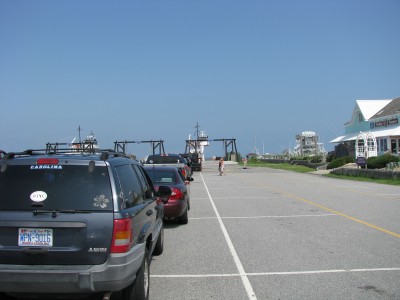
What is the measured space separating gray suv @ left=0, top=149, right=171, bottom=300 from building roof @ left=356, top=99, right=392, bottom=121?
4884 centimetres

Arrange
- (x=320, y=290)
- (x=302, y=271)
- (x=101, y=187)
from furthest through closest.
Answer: (x=302, y=271) → (x=320, y=290) → (x=101, y=187)

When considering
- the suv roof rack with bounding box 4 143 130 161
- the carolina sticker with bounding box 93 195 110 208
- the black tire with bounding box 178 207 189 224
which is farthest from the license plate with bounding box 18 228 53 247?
the black tire with bounding box 178 207 189 224

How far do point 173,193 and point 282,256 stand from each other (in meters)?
4.13

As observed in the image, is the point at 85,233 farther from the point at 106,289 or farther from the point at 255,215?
the point at 255,215

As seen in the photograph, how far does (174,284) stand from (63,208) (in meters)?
2.43

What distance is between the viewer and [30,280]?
447 centimetres

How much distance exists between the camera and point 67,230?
15.1ft

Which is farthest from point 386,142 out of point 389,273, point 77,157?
point 77,157

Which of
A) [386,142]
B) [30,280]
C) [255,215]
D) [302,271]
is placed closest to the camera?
[30,280]

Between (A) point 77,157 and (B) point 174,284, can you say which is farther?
(B) point 174,284

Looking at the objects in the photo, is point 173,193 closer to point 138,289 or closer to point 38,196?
point 138,289

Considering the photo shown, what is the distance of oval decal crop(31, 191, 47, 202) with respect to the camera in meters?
4.75

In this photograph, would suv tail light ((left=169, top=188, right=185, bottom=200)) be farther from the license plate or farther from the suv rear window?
the license plate

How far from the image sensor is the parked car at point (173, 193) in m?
11.5
